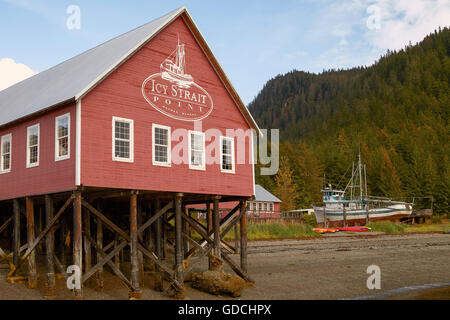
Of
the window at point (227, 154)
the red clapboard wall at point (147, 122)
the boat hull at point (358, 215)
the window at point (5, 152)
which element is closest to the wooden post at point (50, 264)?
the red clapboard wall at point (147, 122)

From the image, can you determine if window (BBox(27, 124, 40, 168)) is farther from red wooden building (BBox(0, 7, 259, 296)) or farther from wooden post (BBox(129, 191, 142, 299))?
wooden post (BBox(129, 191, 142, 299))

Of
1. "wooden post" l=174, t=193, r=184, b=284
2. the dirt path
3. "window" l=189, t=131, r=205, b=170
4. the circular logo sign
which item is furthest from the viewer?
"window" l=189, t=131, r=205, b=170

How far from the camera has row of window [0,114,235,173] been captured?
2003cm

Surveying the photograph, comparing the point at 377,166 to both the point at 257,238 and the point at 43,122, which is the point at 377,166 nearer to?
the point at 257,238

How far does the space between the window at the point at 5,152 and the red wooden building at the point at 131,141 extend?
0.09 m

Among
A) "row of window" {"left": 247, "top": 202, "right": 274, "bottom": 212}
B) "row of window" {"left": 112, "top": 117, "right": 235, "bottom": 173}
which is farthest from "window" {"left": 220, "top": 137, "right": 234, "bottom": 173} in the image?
"row of window" {"left": 247, "top": 202, "right": 274, "bottom": 212}

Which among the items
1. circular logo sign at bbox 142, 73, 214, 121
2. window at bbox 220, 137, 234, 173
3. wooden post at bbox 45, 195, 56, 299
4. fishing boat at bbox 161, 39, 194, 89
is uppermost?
fishing boat at bbox 161, 39, 194, 89

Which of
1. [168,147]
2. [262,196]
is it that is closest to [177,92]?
[168,147]

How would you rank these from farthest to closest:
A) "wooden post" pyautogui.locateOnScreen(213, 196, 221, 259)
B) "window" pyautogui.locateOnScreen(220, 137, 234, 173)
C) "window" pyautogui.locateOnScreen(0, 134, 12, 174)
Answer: "window" pyautogui.locateOnScreen(220, 137, 234, 173) → "window" pyautogui.locateOnScreen(0, 134, 12, 174) → "wooden post" pyautogui.locateOnScreen(213, 196, 221, 259)

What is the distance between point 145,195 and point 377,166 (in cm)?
9514

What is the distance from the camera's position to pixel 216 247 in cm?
2345

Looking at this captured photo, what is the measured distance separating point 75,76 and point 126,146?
460cm

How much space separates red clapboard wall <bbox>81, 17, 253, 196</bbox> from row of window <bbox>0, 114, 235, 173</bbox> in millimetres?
239

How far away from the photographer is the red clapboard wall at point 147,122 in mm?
19359
